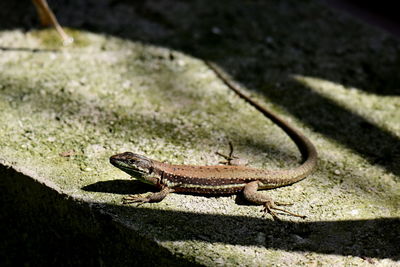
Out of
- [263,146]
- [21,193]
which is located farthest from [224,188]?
[21,193]

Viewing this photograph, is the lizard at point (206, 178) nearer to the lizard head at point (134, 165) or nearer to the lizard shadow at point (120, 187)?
the lizard head at point (134, 165)

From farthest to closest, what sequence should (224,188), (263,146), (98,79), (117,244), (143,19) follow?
(143,19)
(98,79)
(263,146)
(224,188)
(117,244)

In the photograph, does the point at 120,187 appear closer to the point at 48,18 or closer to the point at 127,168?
the point at 127,168

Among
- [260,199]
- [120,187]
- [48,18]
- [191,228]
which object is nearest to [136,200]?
[120,187]

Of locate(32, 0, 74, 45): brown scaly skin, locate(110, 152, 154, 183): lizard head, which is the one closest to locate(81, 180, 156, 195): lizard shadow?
locate(110, 152, 154, 183): lizard head

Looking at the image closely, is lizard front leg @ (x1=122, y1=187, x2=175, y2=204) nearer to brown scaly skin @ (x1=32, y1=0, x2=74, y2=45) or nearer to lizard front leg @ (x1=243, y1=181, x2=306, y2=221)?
lizard front leg @ (x1=243, y1=181, x2=306, y2=221)

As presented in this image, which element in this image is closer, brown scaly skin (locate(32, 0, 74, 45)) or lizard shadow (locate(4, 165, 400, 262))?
lizard shadow (locate(4, 165, 400, 262))

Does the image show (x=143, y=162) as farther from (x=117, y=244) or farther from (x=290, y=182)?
(x=290, y=182)
